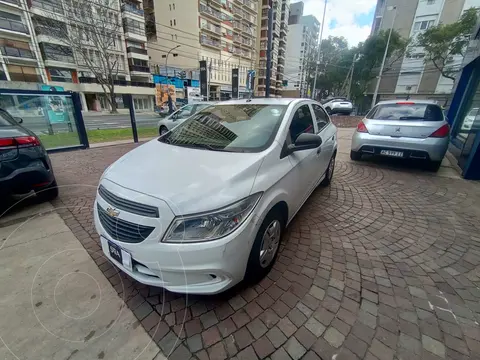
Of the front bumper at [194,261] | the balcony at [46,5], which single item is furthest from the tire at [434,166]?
the balcony at [46,5]

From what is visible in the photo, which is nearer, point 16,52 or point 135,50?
point 16,52

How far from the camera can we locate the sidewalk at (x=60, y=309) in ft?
4.84

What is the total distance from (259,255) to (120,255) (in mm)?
1096

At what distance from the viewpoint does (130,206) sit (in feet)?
5.19

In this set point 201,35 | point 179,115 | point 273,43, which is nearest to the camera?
point 179,115

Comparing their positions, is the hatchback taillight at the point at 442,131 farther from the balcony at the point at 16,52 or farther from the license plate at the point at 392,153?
the balcony at the point at 16,52

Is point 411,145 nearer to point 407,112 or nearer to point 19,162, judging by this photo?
point 407,112

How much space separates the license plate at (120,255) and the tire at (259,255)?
0.91 meters

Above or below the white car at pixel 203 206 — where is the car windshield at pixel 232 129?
above

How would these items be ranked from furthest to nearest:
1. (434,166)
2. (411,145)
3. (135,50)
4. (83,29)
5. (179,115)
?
(135,50), (83,29), (179,115), (434,166), (411,145)

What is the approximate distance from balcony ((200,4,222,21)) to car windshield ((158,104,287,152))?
46558mm

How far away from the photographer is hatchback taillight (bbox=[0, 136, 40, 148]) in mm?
2616

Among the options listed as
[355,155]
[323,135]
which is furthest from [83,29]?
[323,135]

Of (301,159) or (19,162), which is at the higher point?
(301,159)
